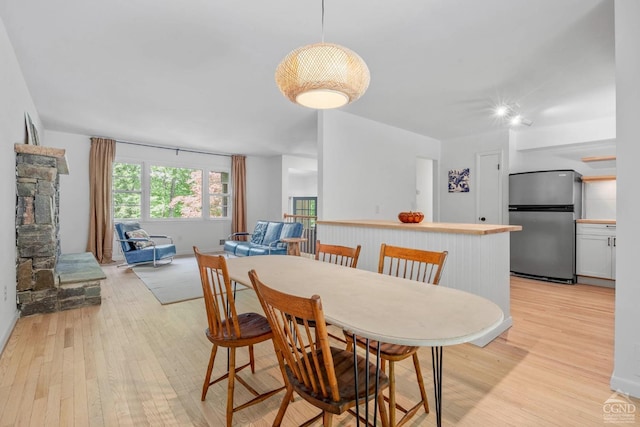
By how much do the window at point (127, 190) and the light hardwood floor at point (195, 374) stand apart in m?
3.75

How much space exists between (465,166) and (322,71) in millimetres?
4951

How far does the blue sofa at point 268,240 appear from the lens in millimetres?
5625

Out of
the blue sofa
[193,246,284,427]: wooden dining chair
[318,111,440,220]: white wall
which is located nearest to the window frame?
the blue sofa

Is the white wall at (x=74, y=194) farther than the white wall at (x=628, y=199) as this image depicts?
Yes

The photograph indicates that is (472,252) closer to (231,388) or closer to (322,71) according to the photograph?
(322,71)

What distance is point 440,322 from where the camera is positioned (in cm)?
110

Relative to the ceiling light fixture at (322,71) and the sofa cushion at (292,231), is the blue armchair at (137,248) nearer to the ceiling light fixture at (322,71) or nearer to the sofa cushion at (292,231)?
the sofa cushion at (292,231)

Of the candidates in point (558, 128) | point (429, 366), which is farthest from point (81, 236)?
point (558, 128)

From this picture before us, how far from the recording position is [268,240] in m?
6.08

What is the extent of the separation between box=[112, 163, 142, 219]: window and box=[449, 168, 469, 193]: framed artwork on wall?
6308 mm

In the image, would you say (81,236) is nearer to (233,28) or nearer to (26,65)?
(26,65)

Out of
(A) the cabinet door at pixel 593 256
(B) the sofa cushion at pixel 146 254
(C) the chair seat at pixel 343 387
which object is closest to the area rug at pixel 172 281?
(B) the sofa cushion at pixel 146 254

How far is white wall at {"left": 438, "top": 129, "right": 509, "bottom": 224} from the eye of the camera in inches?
206

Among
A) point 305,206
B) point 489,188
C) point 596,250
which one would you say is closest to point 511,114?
point 489,188
